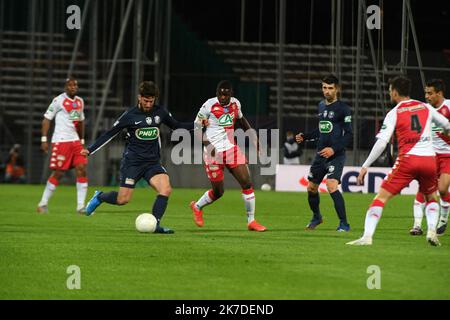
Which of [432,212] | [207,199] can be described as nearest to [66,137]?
[207,199]

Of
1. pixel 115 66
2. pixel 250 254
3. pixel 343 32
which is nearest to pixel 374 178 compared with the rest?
pixel 343 32

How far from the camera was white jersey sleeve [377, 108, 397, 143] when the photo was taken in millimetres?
10984

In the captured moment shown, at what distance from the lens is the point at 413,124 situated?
36.9 ft

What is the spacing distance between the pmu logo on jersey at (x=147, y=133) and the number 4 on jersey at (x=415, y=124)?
4.22 metres

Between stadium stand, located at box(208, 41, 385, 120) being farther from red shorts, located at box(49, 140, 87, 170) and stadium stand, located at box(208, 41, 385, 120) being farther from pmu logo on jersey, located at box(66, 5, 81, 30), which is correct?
red shorts, located at box(49, 140, 87, 170)

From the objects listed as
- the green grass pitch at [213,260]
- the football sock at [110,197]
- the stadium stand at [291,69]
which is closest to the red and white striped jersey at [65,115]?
the green grass pitch at [213,260]

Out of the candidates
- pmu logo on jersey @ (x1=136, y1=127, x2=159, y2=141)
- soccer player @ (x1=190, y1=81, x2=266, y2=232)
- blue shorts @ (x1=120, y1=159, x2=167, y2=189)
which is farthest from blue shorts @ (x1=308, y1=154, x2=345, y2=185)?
pmu logo on jersey @ (x1=136, y1=127, x2=159, y2=141)

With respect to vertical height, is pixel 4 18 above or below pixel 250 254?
above

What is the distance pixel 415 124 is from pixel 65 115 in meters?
9.54

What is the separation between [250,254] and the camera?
10844 millimetres

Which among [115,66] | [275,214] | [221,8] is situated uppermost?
[221,8]
